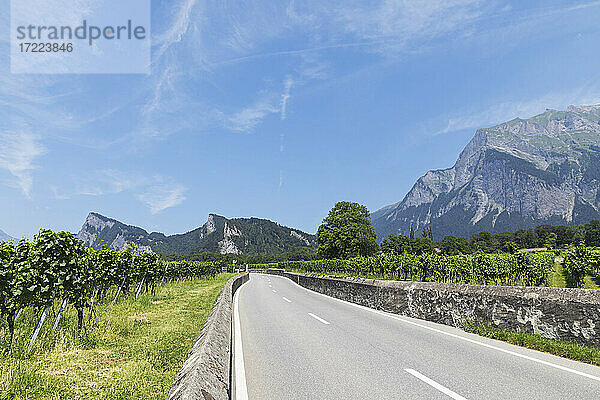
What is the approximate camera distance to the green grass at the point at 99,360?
5324mm

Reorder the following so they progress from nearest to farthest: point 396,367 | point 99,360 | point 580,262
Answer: point 396,367 → point 99,360 → point 580,262

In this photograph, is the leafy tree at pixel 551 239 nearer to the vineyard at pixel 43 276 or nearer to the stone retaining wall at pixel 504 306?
the stone retaining wall at pixel 504 306

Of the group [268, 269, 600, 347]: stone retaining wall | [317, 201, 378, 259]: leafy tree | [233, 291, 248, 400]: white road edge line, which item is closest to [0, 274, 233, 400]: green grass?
[233, 291, 248, 400]: white road edge line

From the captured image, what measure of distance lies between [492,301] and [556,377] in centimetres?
370

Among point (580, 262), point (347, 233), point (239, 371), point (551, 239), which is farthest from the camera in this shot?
point (551, 239)

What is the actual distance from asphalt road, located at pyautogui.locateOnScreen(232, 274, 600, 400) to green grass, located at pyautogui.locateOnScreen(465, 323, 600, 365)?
0.74 ft

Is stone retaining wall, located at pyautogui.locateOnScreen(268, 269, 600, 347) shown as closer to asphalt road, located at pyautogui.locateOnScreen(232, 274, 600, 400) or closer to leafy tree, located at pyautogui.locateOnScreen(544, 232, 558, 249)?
asphalt road, located at pyautogui.locateOnScreen(232, 274, 600, 400)

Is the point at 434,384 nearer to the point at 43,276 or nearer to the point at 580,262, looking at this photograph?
the point at 43,276

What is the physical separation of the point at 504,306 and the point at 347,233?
6170cm

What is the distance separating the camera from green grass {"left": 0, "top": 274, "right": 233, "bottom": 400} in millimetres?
5324

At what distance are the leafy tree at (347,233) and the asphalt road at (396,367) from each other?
197ft

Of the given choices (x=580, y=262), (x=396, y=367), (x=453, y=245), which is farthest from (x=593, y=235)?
(x=396, y=367)

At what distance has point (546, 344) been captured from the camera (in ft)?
24.1

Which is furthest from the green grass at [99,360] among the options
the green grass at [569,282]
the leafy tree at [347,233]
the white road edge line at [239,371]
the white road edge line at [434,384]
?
the leafy tree at [347,233]
